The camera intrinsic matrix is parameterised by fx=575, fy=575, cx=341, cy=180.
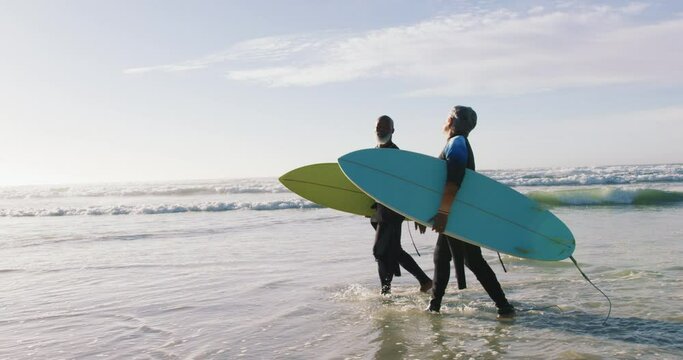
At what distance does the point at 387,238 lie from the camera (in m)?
5.41

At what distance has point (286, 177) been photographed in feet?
21.4

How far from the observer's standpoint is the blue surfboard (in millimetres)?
4543

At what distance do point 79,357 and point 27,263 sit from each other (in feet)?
17.8

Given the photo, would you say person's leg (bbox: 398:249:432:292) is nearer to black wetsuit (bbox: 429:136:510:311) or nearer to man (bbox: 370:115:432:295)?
man (bbox: 370:115:432:295)

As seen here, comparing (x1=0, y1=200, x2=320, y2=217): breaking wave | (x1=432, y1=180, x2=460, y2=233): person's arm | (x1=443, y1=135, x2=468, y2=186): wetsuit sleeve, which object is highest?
(x1=443, y1=135, x2=468, y2=186): wetsuit sleeve

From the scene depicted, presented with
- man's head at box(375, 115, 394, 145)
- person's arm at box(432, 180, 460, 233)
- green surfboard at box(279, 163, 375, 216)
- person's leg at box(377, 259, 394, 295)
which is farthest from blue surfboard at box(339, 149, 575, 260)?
green surfboard at box(279, 163, 375, 216)

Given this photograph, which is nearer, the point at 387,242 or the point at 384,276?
the point at 387,242

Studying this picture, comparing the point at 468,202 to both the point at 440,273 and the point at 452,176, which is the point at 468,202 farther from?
the point at 440,273

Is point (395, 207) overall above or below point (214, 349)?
above

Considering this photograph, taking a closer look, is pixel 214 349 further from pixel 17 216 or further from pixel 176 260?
pixel 17 216

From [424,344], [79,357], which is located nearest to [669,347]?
[424,344]

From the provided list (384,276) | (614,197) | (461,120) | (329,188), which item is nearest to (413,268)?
(384,276)

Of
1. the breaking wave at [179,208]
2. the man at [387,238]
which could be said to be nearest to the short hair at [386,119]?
the man at [387,238]

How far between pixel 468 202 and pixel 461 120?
0.66 metres
